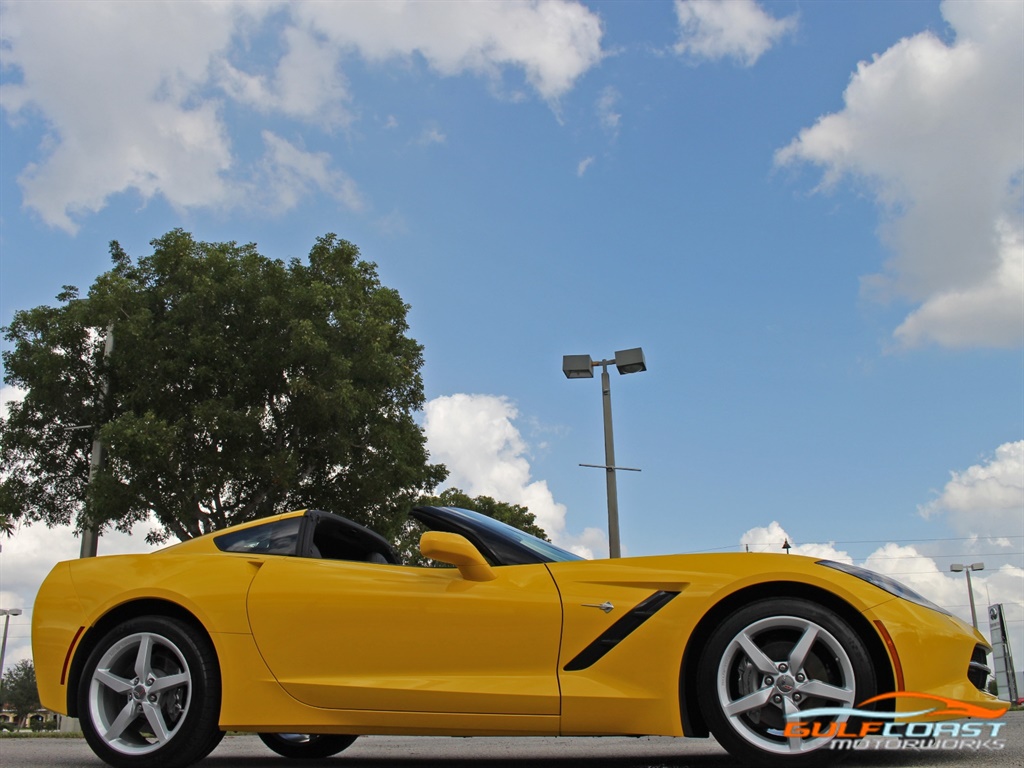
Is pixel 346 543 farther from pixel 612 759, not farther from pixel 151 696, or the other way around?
pixel 612 759

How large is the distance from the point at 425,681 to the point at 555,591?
0.63 metres

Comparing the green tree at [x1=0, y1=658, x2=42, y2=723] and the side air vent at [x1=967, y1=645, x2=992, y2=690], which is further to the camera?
the green tree at [x1=0, y1=658, x2=42, y2=723]

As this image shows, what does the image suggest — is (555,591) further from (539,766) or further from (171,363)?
(171,363)

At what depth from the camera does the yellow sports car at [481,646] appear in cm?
315

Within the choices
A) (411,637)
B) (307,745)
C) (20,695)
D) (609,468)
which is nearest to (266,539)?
(411,637)

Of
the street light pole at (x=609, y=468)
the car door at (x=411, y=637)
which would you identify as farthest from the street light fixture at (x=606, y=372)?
the car door at (x=411, y=637)

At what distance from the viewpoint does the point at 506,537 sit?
3.82 metres

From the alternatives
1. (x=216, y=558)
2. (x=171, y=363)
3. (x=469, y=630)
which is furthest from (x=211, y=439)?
(x=469, y=630)

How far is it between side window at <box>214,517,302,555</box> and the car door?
0.85 ft

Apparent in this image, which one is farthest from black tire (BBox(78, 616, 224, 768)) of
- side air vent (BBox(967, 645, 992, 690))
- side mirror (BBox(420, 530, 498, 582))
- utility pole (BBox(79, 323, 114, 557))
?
utility pole (BBox(79, 323, 114, 557))

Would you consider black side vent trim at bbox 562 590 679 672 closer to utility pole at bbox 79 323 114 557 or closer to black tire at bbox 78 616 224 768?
black tire at bbox 78 616 224 768

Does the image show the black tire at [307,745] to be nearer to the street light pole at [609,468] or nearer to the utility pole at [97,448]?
the street light pole at [609,468]

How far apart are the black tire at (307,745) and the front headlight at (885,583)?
10.0 feet

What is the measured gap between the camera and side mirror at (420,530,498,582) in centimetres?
343
